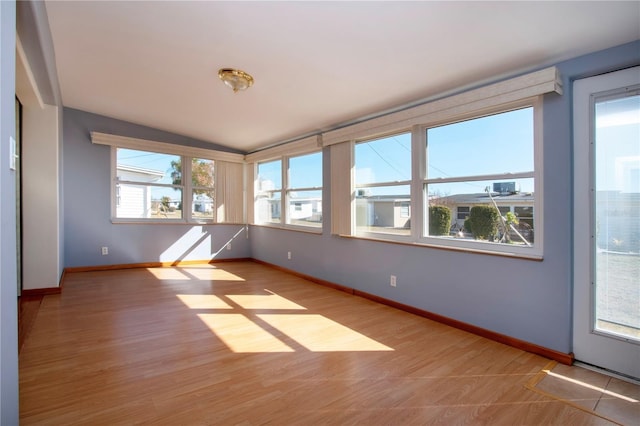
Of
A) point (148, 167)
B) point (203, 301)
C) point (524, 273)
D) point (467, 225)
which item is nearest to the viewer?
point (524, 273)

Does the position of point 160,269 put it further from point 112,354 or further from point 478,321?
point 478,321

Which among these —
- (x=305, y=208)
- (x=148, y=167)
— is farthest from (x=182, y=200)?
(x=305, y=208)

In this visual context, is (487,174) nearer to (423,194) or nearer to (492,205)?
(492,205)

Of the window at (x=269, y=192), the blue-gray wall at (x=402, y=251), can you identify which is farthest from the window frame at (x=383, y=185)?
the window at (x=269, y=192)

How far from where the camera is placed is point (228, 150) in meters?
6.50

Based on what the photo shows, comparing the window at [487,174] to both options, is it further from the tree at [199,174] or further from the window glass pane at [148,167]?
the window glass pane at [148,167]

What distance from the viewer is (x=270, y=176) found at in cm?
619

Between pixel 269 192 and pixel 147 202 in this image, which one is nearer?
pixel 147 202

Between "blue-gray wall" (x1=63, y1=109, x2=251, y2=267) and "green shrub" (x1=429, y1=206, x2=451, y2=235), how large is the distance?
4.65m

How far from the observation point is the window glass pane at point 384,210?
3578mm

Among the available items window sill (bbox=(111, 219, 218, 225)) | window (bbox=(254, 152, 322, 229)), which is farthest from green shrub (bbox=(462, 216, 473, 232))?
window sill (bbox=(111, 219, 218, 225))

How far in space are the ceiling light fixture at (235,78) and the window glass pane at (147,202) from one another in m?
3.33

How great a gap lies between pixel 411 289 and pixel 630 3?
270 centimetres

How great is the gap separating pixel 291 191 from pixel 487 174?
11.1ft
